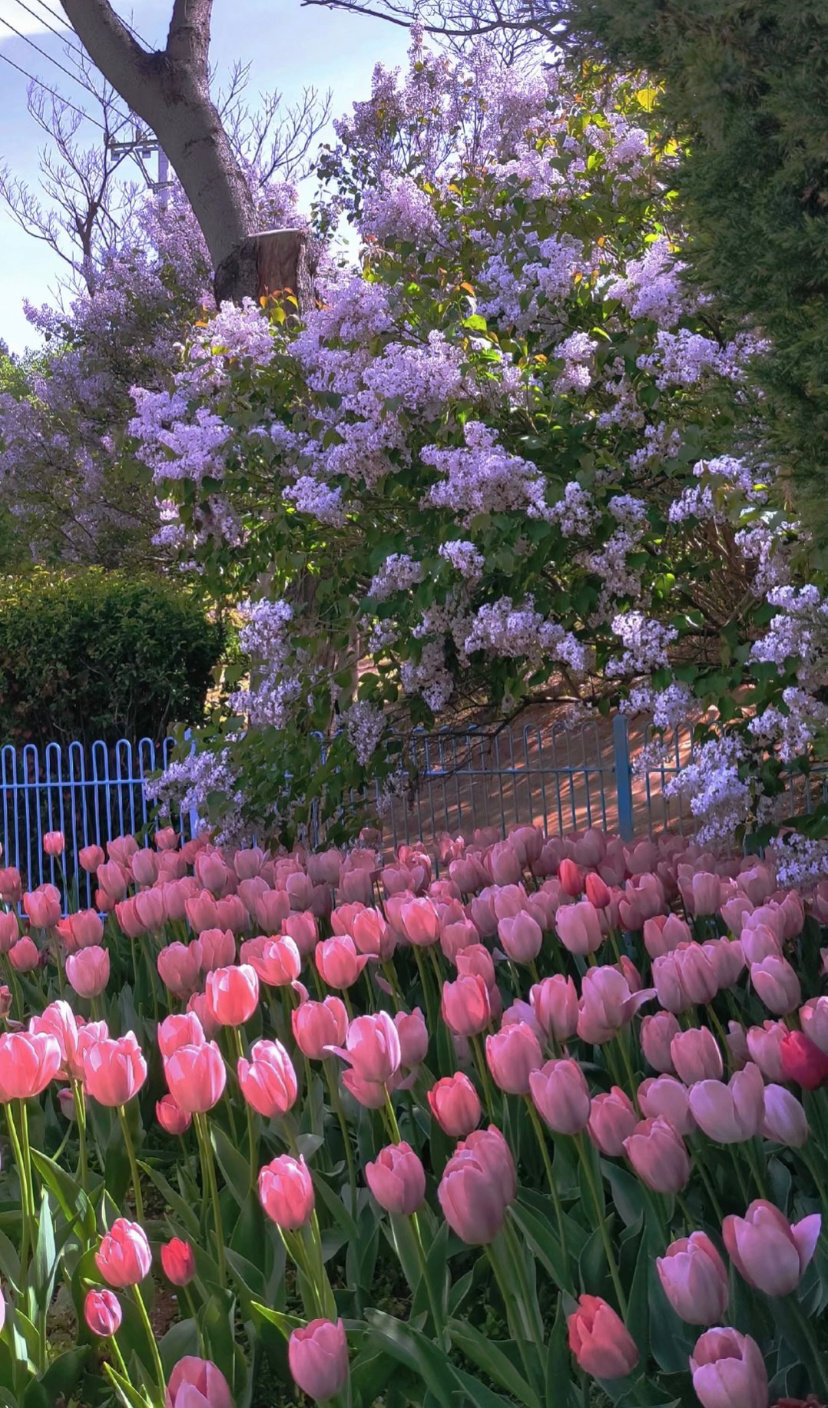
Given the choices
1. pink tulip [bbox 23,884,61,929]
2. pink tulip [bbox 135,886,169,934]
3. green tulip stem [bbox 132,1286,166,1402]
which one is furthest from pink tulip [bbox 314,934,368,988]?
pink tulip [bbox 23,884,61,929]

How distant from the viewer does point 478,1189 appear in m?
1.43

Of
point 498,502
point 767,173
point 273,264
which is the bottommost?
point 498,502

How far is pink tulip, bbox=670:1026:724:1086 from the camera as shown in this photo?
1.67m

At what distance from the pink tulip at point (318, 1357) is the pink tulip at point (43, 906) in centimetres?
223

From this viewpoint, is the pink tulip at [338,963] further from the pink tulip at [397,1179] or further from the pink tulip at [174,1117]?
the pink tulip at [397,1179]

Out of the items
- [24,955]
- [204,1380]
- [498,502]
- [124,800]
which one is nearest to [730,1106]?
[204,1380]

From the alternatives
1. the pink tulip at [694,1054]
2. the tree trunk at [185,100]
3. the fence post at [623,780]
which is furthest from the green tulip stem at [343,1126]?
the tree trunk at [185,100]

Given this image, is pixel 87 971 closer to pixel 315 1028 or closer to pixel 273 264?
pixel 315 1028

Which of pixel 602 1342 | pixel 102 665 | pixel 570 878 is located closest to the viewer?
pixel 602 1342

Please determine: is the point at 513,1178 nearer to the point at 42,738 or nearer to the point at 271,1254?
the point at 271,1254

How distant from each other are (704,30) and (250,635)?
10.3 ft

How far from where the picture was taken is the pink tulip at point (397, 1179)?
157 cm

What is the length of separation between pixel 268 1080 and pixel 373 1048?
5.9 inches

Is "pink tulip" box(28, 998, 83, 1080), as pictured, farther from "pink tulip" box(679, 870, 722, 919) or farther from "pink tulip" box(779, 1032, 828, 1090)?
"pink tulip" box(679, 870, 722, 919)
